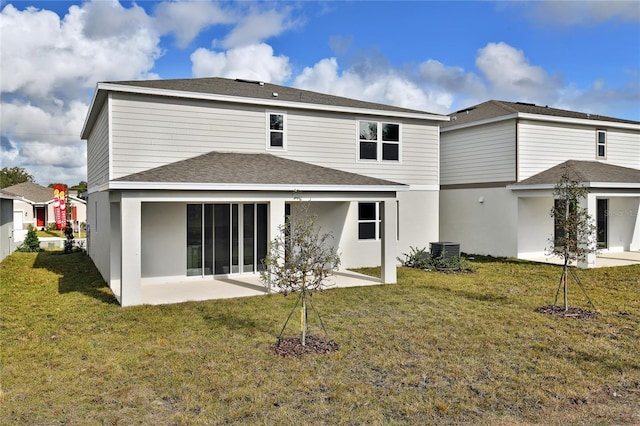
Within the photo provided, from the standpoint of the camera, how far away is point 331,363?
6.03m

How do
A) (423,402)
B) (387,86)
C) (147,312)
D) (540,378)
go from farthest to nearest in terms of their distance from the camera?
(387,86) < (147,312) < (540,378) < (423,402)

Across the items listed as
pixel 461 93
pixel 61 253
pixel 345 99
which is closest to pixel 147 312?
pixel 345 99

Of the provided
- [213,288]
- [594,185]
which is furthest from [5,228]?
[594,185]

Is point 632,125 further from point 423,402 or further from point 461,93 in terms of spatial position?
point 423,402

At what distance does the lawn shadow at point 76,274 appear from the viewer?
35.8 ft

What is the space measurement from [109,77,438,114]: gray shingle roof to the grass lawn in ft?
19.7

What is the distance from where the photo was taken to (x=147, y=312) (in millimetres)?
8750

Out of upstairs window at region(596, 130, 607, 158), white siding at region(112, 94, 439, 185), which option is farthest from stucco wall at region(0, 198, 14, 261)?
upstairs window at region(596, 130, 607, 158)

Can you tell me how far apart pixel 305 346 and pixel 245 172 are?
5.59m

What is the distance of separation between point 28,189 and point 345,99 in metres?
41.0

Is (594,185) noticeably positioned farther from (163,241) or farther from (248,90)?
(163,241)

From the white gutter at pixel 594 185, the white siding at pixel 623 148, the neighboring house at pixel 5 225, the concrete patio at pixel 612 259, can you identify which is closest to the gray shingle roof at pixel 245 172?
the white gutter at pixel 594 185

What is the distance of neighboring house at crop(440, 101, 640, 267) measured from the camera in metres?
16.8

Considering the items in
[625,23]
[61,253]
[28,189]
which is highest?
[625,23]
